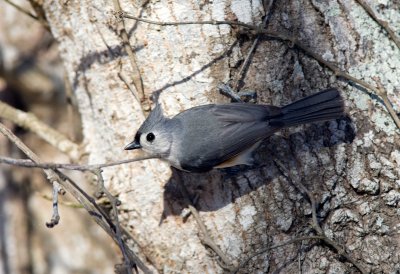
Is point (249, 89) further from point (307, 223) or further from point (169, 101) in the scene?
point (307, 223)

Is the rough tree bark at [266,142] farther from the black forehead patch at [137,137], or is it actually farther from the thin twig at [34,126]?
the thin twig at [34,126]

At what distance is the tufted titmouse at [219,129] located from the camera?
10.0 ft

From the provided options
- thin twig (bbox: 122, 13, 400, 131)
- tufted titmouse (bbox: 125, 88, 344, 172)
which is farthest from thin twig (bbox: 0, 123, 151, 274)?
thin twig (bbox: 122, 13, 400, 131)

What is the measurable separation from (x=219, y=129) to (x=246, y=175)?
0.39m

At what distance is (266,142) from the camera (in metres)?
3.22

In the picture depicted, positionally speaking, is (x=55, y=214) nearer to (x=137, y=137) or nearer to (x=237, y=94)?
(x=137, y=137)

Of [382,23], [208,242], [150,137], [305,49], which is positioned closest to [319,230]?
[208,242]

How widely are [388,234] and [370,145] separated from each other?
0.47 metres

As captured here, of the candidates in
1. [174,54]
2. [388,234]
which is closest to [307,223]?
[388,234]

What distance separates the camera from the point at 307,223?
2971 mm

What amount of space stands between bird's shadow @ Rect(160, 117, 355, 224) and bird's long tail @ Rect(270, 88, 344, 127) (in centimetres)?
8

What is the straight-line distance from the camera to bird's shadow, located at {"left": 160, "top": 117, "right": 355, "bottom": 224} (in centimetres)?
303

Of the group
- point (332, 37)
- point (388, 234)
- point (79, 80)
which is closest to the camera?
point (388, 234)

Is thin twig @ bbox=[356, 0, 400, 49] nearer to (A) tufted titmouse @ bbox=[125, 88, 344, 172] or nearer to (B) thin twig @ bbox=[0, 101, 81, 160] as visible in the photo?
(A) tufted titmouse @ bbox=[125, 88, 344, 172]
